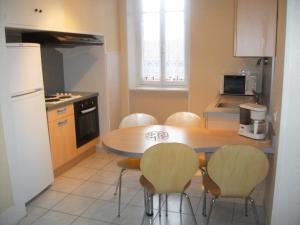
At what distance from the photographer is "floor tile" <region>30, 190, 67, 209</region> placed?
10.0ft

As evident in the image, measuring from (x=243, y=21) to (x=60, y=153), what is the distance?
247 cm

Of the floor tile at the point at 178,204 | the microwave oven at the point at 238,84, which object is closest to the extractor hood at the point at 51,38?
the microwave oven at the point at 238,84

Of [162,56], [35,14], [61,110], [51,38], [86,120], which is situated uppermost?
[35,14]

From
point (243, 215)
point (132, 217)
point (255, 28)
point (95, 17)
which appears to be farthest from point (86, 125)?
point (255, 28)

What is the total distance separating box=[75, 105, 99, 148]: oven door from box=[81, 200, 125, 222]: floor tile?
1.13 m

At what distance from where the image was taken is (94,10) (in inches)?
162

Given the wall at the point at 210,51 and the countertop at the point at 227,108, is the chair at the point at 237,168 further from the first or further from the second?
the wall at the point at 210,51

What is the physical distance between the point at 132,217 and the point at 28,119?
1.36 metres

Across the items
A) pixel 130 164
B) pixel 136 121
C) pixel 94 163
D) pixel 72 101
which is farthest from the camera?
pixel 94 163

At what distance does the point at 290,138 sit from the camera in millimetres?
2027

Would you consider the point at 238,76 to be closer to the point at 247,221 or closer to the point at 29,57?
the point at 247,221

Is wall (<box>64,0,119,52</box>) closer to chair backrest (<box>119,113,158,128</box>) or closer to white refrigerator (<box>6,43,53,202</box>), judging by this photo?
white refrigerator (<box>6,43,53,202</box>)

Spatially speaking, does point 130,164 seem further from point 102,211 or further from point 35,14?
point 35,14

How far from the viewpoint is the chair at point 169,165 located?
85.1 inches
